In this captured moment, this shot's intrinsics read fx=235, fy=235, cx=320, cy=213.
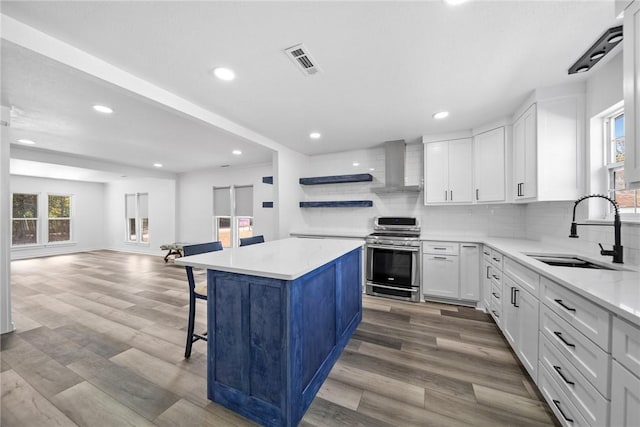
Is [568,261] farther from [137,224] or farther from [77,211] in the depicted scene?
[77,211]

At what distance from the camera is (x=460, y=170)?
354cm

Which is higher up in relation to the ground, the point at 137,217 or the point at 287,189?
the point at 287,189

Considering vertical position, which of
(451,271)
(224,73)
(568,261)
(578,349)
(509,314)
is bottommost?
(509,314)

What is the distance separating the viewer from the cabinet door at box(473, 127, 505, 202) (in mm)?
3055

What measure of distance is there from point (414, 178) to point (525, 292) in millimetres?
2571

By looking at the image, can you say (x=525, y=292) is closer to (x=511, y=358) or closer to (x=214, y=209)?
(x=511, y=358)

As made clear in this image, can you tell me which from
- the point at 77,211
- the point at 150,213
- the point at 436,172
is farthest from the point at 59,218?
the point at 436,172

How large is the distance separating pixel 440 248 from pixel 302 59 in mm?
2983

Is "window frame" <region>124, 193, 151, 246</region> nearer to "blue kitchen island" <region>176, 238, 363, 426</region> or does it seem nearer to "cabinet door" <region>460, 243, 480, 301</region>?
"blue kitchen island" <region>176, 238, 363, 426</region>

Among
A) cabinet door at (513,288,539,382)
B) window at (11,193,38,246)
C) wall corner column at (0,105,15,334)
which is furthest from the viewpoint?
window at (11,193,38,246)

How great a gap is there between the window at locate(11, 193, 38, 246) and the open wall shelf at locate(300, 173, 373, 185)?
28.4ft

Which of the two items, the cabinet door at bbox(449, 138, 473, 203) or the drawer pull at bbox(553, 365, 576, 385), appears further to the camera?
the cabinet door at bbox(449, 138, 473, 203)

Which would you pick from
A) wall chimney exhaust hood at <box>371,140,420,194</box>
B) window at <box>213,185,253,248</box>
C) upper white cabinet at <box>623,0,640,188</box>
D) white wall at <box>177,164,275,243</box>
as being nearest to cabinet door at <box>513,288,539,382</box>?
upper white cabinet at <box>623,0,640,188</box>

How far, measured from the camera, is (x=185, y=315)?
10.0 ft
